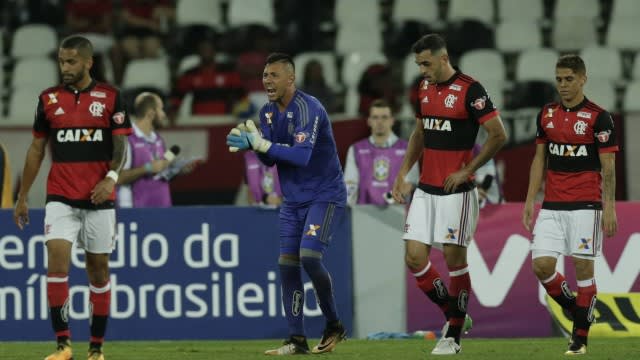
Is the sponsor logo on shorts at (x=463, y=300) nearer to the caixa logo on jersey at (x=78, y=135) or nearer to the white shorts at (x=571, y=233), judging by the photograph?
the white shorts at (x=571, y=233)

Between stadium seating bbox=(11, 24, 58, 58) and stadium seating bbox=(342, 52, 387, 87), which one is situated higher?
stadium seating bbox=(11, 24, 58, 58)

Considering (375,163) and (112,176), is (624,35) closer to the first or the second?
(375,163)

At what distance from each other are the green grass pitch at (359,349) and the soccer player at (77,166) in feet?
2.90

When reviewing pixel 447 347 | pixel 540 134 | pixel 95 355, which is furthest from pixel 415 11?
pixel 95 355

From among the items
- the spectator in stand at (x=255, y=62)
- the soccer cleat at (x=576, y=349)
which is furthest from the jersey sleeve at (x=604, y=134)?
the spectator in stand at (x=255, y=62)

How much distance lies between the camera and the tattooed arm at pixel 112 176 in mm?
9891

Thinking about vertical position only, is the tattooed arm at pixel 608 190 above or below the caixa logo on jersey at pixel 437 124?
below

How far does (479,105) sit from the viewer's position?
34.0 feet

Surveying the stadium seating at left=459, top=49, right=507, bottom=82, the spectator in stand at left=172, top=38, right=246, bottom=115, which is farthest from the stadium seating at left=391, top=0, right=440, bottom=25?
the spectator in stand at left=172, top=38, right=246, bottom=115

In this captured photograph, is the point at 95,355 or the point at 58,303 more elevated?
the point at 58,303

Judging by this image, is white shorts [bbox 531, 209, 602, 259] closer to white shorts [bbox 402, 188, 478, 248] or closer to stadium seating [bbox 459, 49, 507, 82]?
white shorts [bbox 402, 188, 478, 248]

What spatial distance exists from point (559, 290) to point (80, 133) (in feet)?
12.3

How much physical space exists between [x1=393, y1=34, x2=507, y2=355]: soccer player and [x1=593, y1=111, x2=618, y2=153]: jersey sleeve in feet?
2.27

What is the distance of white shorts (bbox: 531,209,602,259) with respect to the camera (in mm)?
10727
